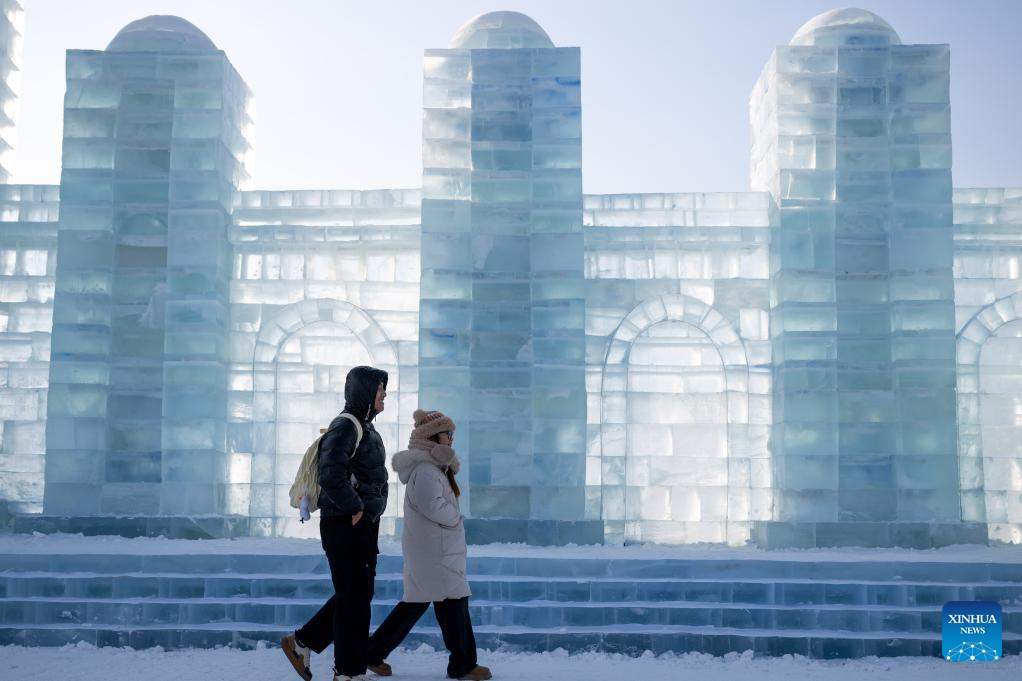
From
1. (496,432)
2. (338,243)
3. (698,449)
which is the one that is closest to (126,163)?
(338,243)

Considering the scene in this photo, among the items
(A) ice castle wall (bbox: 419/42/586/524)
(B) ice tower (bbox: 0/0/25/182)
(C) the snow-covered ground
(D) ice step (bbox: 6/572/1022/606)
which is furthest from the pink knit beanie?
(B) ice tower (bbox: 0/0/25/182)

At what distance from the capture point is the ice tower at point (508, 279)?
40.4ft

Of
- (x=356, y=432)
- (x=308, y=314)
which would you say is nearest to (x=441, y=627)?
(x=356, y=432)

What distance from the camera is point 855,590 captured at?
8648 millimetres

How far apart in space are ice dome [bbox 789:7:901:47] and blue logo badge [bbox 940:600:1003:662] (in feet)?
23.3

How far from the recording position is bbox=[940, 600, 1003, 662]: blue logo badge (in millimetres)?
7781

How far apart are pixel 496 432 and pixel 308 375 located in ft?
9.06

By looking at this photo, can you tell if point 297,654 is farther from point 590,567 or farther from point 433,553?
point 590,567

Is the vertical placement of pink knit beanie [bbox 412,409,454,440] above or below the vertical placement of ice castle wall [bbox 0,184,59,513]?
below

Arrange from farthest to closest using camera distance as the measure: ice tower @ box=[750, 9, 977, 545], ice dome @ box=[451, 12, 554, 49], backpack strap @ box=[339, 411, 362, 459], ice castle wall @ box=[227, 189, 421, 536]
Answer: ice castle wall @ box=[227, 189, 421, 536], ice dome @ box=[451, 12, 554, 49], ice tower @ box=[750, 9, 977, 545], backpack strap @ box=[339, 411, 362, 459]

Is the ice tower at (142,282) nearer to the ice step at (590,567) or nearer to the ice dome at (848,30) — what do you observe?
the ice step at (590,567)

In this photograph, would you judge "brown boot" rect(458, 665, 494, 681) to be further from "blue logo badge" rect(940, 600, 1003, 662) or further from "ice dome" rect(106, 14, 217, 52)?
"ice dome" rect(106, 14, 217, 52)

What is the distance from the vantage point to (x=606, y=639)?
8055mm

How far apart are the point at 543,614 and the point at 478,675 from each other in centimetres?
186
